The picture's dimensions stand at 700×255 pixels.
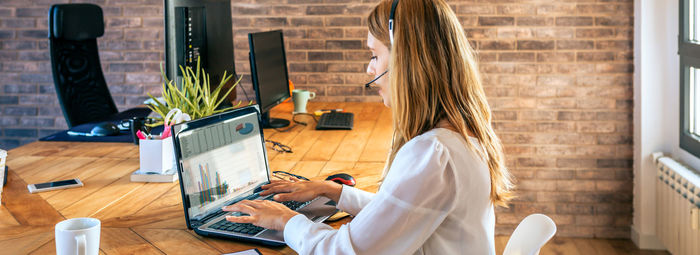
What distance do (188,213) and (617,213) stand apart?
11.3ft

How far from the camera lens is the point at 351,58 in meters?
3.99

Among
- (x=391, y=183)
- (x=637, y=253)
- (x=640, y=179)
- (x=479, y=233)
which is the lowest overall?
(x=637, y=253)

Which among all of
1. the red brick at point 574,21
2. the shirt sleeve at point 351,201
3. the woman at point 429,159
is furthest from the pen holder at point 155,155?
the red brick at point 574,21

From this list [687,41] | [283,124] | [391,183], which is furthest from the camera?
[687,41]

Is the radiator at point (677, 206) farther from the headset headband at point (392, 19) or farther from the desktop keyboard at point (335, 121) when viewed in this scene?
the headset headband at point (392, 19)

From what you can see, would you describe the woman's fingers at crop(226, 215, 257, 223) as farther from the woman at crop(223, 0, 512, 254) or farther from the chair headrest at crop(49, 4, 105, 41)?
the chair headrest at crop(49, 4, 105, 41)

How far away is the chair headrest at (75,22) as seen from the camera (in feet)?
10.6

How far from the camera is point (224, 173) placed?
5.04ft

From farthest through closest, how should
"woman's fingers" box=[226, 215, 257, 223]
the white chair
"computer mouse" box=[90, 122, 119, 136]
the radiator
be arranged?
the radiator → "computer mouse" box=[90, 122, 119, 136] → "woman's fingers" box=[226, 215, 257, 223] → the white chair

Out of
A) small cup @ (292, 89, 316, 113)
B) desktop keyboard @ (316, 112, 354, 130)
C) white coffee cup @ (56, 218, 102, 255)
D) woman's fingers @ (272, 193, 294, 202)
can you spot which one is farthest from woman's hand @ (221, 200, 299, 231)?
small cup @ (292, 89, 316, 113)

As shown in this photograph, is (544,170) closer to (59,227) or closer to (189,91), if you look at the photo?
(189,91)

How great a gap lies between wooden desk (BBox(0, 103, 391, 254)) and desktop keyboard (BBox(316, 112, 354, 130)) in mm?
72

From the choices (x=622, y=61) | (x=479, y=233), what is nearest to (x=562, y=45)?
(x=622, y=61)

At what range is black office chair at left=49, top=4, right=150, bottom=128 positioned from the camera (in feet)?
10.8
